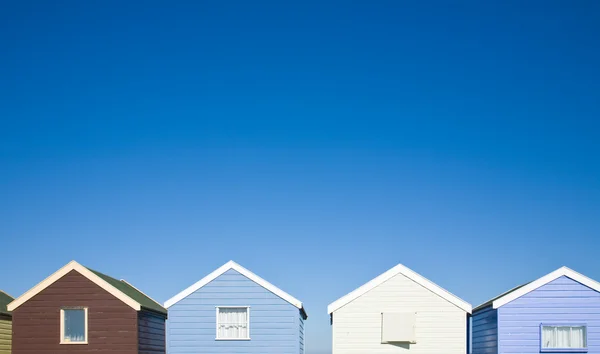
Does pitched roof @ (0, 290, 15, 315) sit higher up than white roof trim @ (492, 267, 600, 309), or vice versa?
white roof trim @ (492, 267, 600, 309)

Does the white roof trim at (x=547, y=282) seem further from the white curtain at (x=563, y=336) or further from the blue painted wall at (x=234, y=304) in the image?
the blue painted wall at (x=234, y=304)

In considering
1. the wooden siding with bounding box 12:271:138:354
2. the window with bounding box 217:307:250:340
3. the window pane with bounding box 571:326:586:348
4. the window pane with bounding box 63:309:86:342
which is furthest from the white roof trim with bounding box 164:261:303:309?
the window pane with bounding box 571:326:586:348

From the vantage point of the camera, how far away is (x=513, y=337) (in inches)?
1104

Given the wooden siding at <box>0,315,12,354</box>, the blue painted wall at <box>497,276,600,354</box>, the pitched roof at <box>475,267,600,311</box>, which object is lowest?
the wooden siding at <box>0,315,12,354</box>

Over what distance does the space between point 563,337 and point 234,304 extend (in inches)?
500

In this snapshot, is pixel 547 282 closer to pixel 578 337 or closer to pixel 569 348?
pixel 578 337

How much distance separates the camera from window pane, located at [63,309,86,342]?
2916 cm

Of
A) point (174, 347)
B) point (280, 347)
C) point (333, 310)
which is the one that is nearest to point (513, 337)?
point (333, 310)

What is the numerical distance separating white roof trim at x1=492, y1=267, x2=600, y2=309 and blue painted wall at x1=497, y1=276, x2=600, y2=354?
0.49 feet

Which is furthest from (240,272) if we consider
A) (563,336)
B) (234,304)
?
(563,336)

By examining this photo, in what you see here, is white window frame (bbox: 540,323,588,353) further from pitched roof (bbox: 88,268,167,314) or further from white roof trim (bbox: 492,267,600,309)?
pitched roof (bbox: 88,268,167,314)

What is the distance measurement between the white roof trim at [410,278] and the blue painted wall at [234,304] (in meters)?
1.84

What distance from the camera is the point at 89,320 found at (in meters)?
29.0

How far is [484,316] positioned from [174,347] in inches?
495
